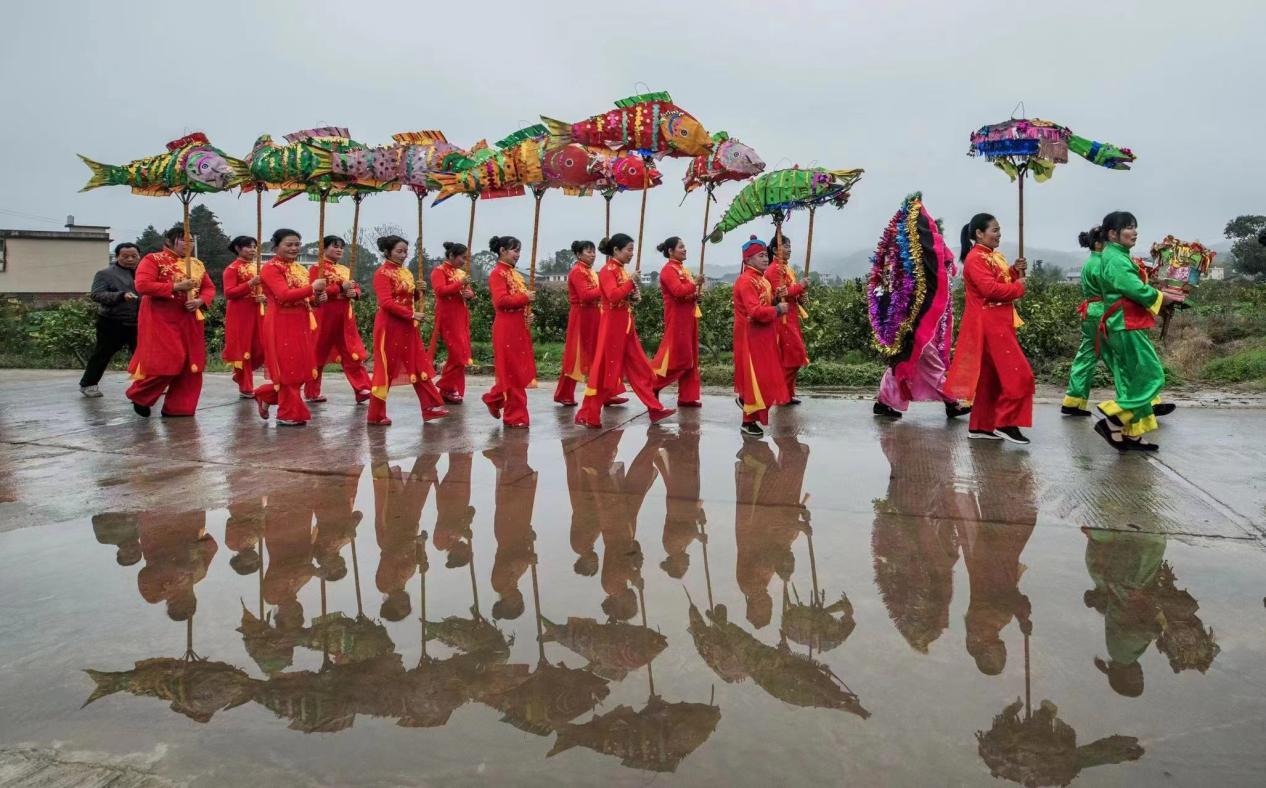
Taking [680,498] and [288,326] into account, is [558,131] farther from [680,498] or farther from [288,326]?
[680,498]

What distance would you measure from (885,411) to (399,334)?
14.1 ft

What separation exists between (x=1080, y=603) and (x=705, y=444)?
334 centimetres

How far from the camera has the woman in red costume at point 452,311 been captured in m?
8.21

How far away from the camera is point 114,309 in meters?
8.88

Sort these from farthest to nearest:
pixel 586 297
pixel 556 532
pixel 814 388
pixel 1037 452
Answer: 1. pixel 814 388
2. pixel 586 297
3. pixel 1037 452
4. pixel 556 532

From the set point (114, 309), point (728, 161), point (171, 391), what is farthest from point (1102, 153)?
point (114, 309)

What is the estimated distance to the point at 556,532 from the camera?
12.8ft

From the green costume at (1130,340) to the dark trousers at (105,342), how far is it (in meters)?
9.10

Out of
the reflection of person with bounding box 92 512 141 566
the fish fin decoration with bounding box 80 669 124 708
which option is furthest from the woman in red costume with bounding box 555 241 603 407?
the fish fin decoration with bounding box 80 669 124 708

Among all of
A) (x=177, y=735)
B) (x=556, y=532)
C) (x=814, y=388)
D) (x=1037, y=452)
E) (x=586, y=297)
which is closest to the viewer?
(x=177, y=735)

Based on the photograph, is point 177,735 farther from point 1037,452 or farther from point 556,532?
point 1037,452

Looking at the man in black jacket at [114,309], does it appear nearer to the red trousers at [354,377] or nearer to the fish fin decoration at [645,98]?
the red trousers at [354,377]

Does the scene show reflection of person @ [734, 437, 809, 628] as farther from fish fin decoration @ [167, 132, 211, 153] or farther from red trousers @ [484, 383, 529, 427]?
fish fin decoration @ [167, 132, 211, 153]

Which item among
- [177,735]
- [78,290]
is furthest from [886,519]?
[78,290]
